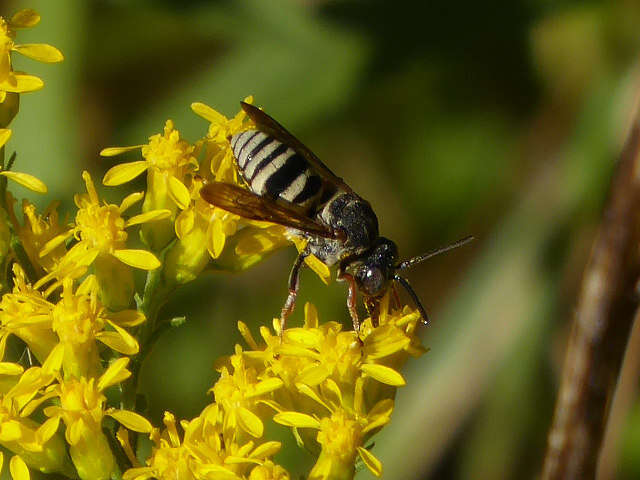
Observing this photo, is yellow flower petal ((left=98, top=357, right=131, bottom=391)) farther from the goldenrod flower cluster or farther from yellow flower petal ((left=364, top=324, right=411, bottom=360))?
yellow flower petal ((left=364, top=324, right=411, bottom=360))

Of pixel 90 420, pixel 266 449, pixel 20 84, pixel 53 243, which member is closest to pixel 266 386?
pixel 266 449

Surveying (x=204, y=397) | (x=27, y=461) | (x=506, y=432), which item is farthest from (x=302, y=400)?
(x=506, y=432)

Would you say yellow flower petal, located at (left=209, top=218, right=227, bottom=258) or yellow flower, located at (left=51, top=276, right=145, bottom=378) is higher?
yellow flower petal, located at (left=209, top=218, right=227, bottom=258)

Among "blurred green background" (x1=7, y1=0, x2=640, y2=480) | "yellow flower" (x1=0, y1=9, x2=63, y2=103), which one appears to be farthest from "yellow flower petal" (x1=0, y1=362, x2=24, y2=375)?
"blurred green background" (x1=7, y1=0, x2=640, y2=480)

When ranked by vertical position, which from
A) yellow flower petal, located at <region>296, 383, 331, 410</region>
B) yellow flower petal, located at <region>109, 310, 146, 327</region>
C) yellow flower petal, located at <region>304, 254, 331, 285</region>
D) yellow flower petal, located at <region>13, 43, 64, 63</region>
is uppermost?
yellow flower petal, located at <region>13, 43, 64, 63</region>

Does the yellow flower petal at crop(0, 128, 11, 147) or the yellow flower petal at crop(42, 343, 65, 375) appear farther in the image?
the yellow flower petal at crop(0, 128, 11, 147)

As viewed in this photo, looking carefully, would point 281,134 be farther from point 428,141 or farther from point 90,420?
point 428,141
